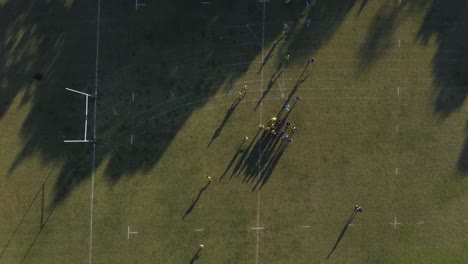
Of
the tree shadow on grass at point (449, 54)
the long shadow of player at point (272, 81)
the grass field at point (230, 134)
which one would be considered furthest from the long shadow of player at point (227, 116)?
the tree shadow on grass at point (449, 54)

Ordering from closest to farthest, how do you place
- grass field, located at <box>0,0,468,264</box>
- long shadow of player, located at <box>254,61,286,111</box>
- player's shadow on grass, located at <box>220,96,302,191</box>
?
grass field, located at <box>0,0,468,264</box>
player's shadow on grass, located at <box>220,96,302,191</box>
long shadow of player, located at <box>254,61,286,111</box>

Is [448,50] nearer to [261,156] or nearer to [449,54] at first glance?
[449,54]

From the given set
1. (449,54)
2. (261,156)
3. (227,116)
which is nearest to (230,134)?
(227,116)

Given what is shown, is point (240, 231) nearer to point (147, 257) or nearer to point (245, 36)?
point (147, 257)

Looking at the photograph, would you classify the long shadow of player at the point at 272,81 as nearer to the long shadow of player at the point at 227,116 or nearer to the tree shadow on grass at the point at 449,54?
the long shadow of player at the point at 227,116

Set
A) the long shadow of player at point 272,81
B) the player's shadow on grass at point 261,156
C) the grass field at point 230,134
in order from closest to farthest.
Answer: the grass field at point 230,134 → the player's shadow on grass at point 261,156 → the long shadow of player at point 272,81

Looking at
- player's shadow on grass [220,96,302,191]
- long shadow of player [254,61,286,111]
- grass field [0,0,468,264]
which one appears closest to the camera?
Answer: grass field [0,0,468,264]

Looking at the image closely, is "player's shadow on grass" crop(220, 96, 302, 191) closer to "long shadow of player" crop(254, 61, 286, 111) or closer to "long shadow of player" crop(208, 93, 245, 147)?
"long shadow of player" crop(254, 61, 286, 111)

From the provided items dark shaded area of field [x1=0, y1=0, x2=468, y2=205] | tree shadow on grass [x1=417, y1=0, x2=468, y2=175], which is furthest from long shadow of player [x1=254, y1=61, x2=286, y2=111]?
tree shadow on grass [x1=417, y1=0, x2=468, y2=175]

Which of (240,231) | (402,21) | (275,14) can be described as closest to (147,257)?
(240,231)
